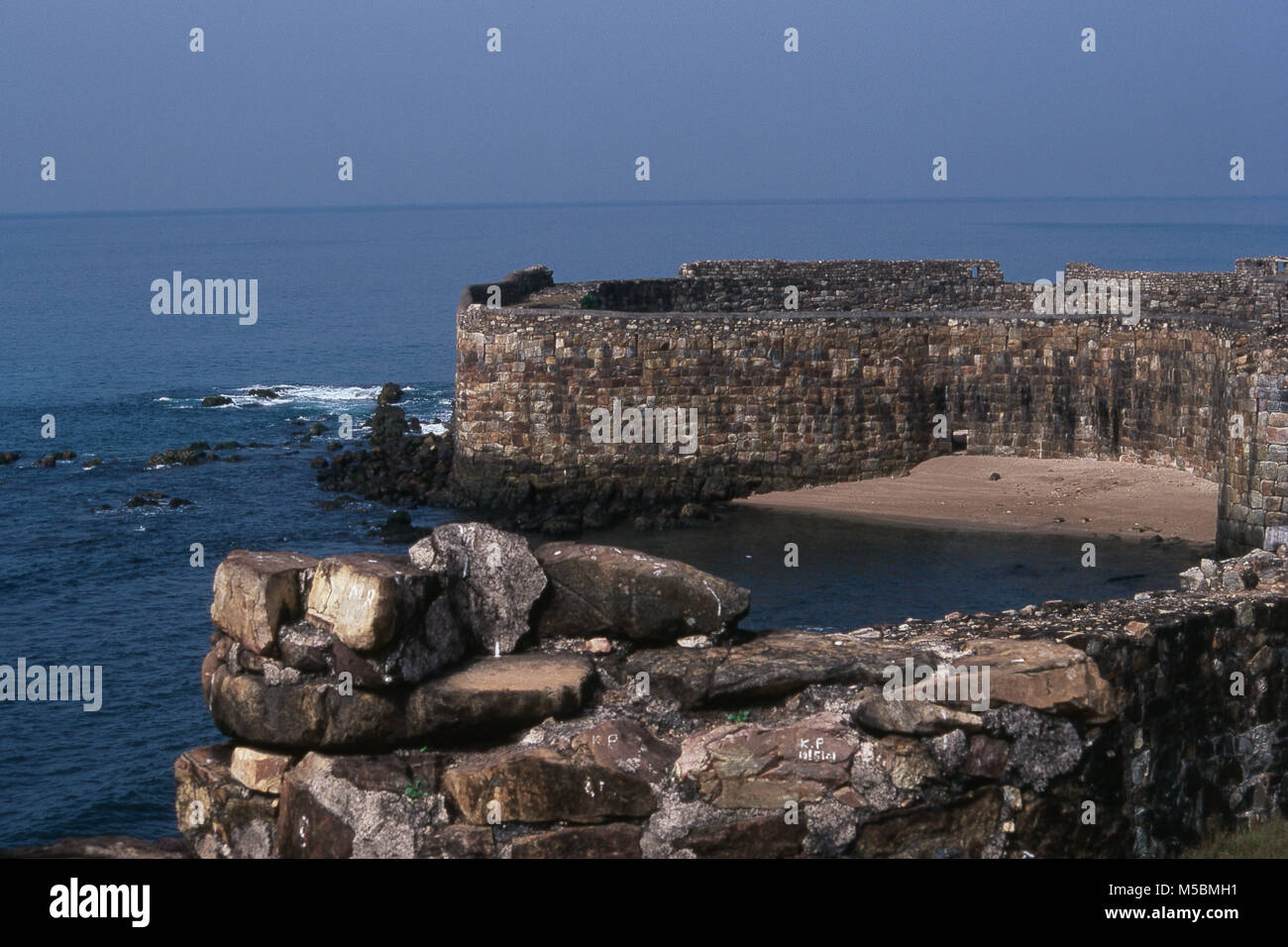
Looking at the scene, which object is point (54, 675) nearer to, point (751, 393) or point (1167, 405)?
point (751, 393)

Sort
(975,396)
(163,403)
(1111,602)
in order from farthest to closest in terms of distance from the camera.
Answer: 1. (163,403)
2. (975,396)
3. (1111,602)

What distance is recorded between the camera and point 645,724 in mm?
9297

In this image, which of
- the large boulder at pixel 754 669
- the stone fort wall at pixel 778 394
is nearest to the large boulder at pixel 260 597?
the large boulder at pixel 754 669

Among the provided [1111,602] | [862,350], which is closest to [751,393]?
[862,350]

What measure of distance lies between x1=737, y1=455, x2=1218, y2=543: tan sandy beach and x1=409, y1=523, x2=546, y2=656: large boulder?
21.2 m

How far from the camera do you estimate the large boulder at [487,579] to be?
31.6 ft

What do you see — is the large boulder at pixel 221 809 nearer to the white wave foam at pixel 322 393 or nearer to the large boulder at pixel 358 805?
the large boulder at pixel 358 805

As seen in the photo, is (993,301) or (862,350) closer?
(862,350)

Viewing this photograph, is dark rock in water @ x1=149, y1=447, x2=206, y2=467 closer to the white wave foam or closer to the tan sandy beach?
the white wave foam

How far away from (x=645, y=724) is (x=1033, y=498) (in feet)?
78.0

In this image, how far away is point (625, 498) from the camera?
109 feet

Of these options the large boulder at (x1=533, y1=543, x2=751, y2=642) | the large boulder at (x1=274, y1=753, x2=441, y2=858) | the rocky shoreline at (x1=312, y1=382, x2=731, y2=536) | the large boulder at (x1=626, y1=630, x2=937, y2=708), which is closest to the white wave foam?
the rocky shoreline at (x1=312, y1=382, x2=731, y2=536)

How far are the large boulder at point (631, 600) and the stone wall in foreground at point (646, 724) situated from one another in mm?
15
